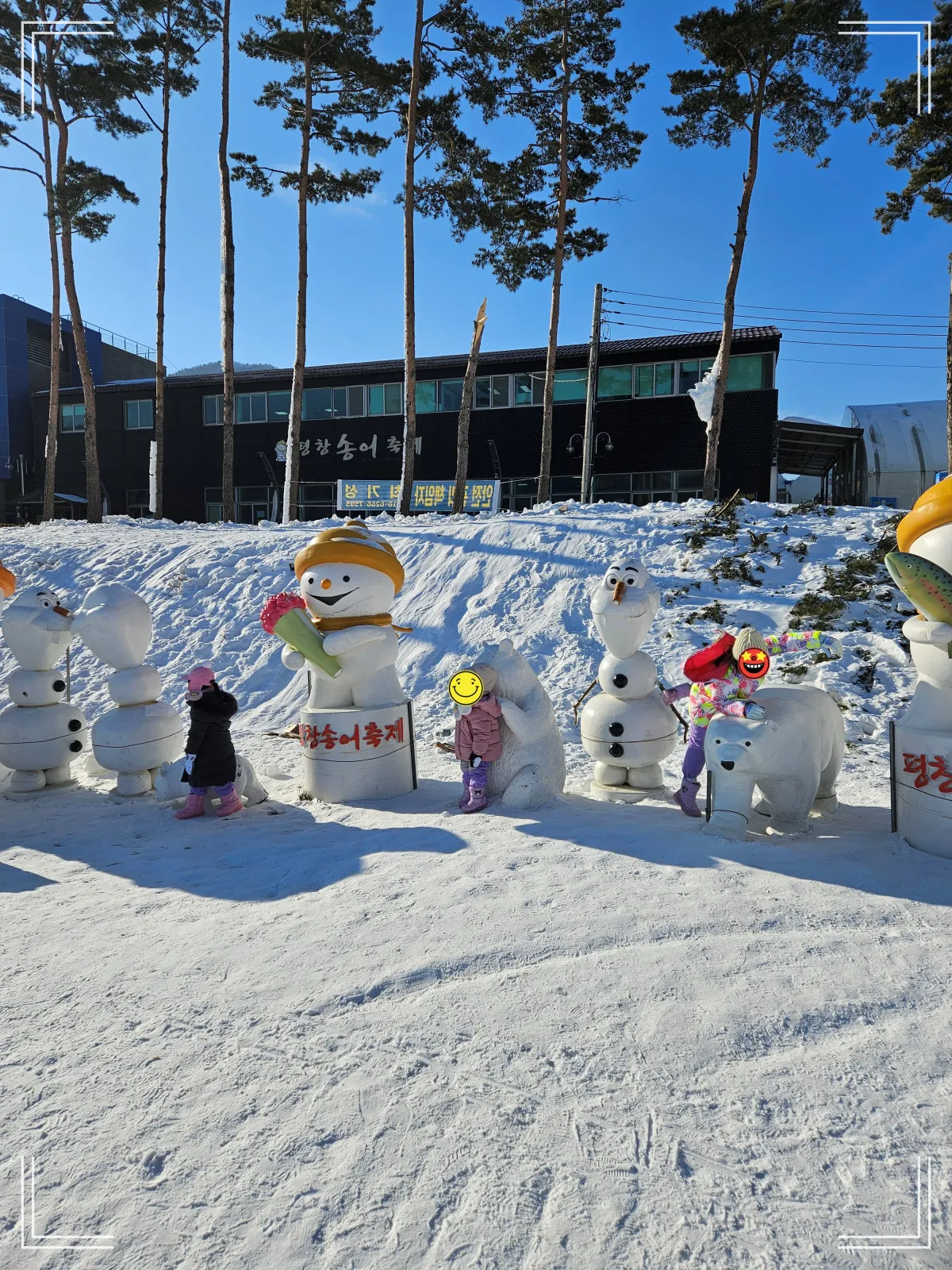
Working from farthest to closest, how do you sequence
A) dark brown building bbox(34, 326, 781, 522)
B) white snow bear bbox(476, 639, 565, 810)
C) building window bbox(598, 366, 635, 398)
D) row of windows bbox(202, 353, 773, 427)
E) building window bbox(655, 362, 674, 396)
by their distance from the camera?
building window bbox(598, 366, 635, 398) → building window bbox(655, 362, 674, 396) → dark brown building bbox(34, 326, 781, 522) → row of windows bbox(202, 353, 773, 427) → white snow bear bbox(476, 639, 565, 810)

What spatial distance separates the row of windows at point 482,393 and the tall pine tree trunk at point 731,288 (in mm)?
6155

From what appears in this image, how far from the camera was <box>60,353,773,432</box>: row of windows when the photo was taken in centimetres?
1994

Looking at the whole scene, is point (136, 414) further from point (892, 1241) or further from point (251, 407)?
point (892, 1241)

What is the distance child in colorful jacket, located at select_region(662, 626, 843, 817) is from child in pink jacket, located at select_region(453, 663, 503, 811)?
3.63 ft

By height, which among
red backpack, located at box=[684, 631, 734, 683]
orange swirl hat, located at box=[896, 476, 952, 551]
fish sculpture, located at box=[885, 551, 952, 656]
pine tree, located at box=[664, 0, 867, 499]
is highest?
pine tree, located at box=[664, 0, 867, 499]

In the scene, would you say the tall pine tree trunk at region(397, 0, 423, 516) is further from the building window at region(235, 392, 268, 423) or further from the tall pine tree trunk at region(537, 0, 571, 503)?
the building window at region(235, 392, 268, 423)

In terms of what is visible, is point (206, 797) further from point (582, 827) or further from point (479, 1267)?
point (479, 1267)

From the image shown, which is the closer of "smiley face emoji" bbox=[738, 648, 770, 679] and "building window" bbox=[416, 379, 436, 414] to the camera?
"smiley face emoji" bbox=[738, 648, 770, 679]

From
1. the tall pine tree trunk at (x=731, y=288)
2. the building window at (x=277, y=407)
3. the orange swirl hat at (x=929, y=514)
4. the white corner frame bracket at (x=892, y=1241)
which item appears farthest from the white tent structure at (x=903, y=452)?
the white corner frame bracket at (x=892, y=1241)

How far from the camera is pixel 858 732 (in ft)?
21.2

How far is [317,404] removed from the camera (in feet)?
77.0

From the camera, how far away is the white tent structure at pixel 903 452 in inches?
786

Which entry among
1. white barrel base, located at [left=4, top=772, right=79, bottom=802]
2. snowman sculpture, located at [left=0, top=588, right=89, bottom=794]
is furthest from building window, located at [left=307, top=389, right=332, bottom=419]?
white barrel base, located at [left=4, top=772, right=79, bottom=802]

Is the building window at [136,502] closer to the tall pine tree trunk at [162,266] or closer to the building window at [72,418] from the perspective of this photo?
the building window at [72,418]
